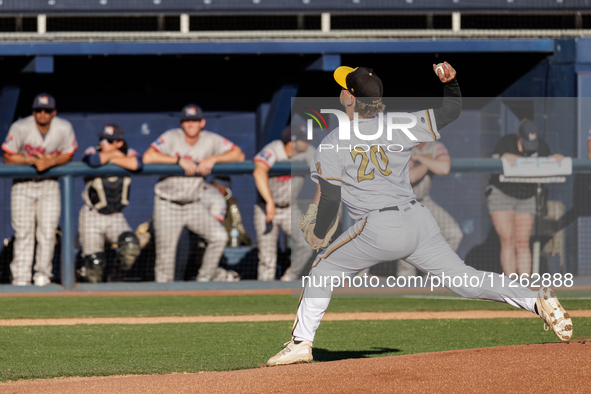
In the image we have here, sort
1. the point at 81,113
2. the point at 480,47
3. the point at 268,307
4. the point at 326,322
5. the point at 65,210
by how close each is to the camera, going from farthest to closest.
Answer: the point at 81,113
the point at 480,47
the point at 65,210
the point at 268,307
the point at 326,322

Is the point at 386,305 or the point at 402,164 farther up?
the point at 402,164

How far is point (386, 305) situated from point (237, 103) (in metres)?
4.14

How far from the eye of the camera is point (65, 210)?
311 inches

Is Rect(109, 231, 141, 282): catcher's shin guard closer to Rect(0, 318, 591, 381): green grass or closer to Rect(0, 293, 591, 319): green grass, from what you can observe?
Rect(0, 293, 591, 319): green grass

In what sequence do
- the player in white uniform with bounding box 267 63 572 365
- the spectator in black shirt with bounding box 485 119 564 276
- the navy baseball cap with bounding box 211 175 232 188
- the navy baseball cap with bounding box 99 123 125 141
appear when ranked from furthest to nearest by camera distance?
the navy baseball cap with bounding box 211 175 232 188, the navy baseball cap with bounding box 99 123 125 141, the spectator in black shirt with bounding box 485 119 564 276, the player in white uniform with bounding box 267 63 572 365

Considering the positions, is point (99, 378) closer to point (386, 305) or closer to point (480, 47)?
point (386, 305)

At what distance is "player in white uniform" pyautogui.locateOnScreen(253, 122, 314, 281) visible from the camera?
26.0ft

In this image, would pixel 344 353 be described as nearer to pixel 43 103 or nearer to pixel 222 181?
pixel 222 181

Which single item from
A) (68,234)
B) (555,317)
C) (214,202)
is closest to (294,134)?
(214,202)

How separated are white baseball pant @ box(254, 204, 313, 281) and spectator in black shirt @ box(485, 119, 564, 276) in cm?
186

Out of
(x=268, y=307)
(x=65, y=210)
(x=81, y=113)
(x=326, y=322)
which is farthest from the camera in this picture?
(x=81, y=113)

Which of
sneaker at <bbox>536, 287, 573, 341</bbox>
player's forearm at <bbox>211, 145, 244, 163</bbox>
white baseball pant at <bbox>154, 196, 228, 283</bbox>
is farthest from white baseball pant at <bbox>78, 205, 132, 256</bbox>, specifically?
sneaker at <bbox>536, 287, 573, 341</bbox>

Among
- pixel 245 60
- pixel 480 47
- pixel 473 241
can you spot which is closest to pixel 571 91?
pixel 480 47

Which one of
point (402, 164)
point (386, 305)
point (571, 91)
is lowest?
point (386, 305)
